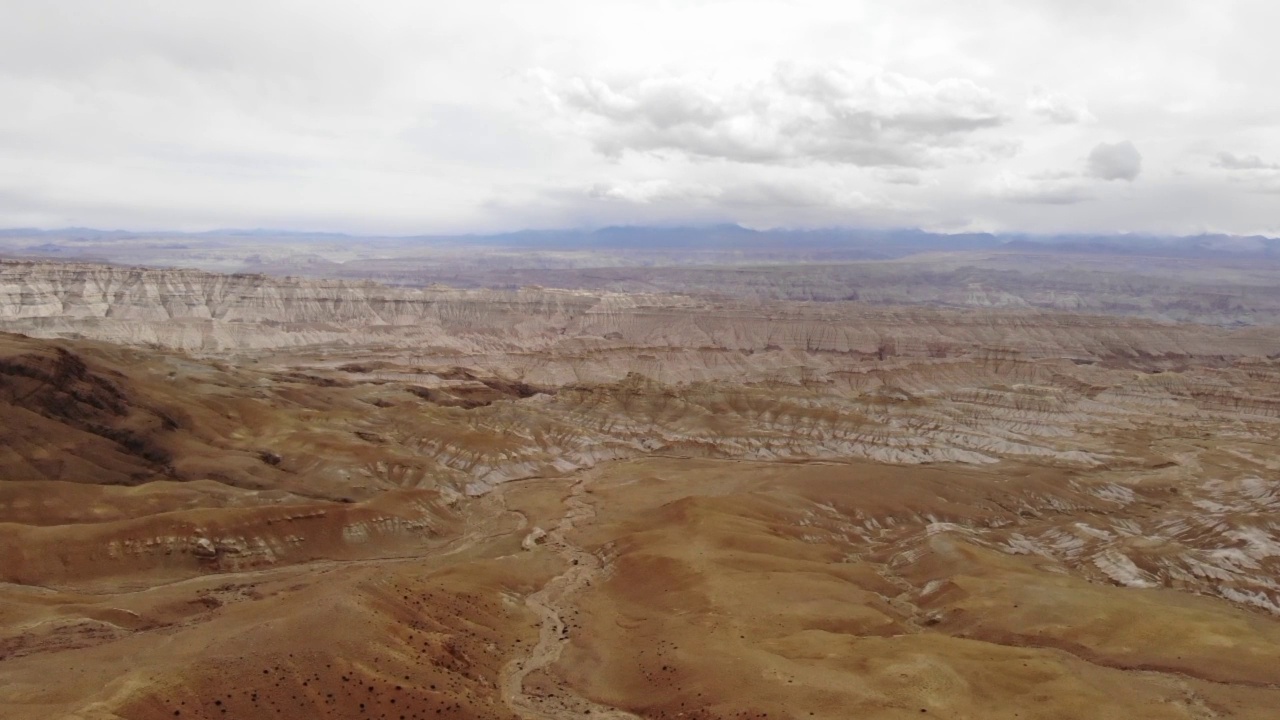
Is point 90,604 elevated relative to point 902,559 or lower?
elevated

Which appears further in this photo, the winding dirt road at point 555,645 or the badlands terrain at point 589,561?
the winding dirt road at point 555,645

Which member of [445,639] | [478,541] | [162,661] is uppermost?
[162,661]

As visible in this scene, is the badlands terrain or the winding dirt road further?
the winding dirt road

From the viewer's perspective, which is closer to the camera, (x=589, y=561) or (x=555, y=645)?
(x=555, y=645)

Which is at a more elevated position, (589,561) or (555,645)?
(555,645)

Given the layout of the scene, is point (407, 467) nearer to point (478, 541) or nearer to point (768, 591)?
point (478, 541)

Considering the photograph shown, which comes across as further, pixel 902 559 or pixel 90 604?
pixel 902 559

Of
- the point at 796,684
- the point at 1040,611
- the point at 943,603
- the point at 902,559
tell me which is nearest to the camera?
the point at 796,684

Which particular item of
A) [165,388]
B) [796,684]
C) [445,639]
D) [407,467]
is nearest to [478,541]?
[407,467]
